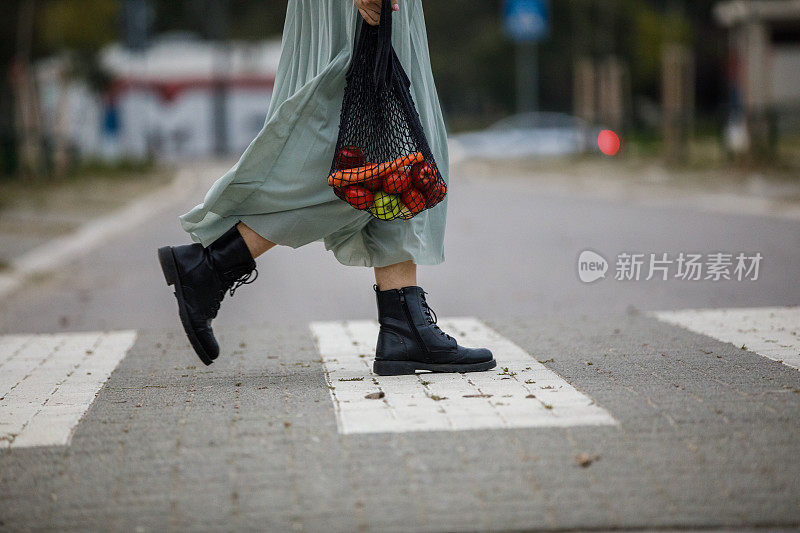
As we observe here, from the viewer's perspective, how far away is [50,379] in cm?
468

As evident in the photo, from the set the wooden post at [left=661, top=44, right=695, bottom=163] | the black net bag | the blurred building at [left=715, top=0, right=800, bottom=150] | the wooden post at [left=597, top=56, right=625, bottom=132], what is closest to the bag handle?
the black net bag

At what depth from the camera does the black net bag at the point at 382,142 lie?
4.21 m

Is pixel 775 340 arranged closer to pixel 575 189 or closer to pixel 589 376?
pixel 589 376

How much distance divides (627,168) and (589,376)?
20.5 m

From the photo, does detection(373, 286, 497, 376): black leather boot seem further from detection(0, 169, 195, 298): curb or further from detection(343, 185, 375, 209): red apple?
detection(0, 169, 195, 298): curb

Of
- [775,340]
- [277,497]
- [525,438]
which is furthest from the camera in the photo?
[775,340]

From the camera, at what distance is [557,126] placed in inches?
1455

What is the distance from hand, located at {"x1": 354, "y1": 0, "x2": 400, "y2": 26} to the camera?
13.9 feet

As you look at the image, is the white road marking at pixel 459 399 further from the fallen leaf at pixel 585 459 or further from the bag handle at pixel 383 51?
the bag handle at pixel 383 51

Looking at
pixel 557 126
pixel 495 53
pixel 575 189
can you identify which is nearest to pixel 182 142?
pixel 557 126

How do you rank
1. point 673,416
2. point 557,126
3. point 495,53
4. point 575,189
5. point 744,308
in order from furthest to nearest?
point 495,53 < point 557,126 < point 575,189 < point 744,308 < point 673,416

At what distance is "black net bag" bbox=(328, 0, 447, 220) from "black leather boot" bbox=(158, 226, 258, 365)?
1.66ft

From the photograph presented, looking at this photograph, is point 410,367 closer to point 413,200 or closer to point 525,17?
point 413,200

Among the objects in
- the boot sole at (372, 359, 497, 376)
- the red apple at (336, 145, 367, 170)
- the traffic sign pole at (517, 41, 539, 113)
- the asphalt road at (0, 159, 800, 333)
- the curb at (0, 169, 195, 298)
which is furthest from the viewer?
the traffic sign pole at (517, 41, 539, 113)
